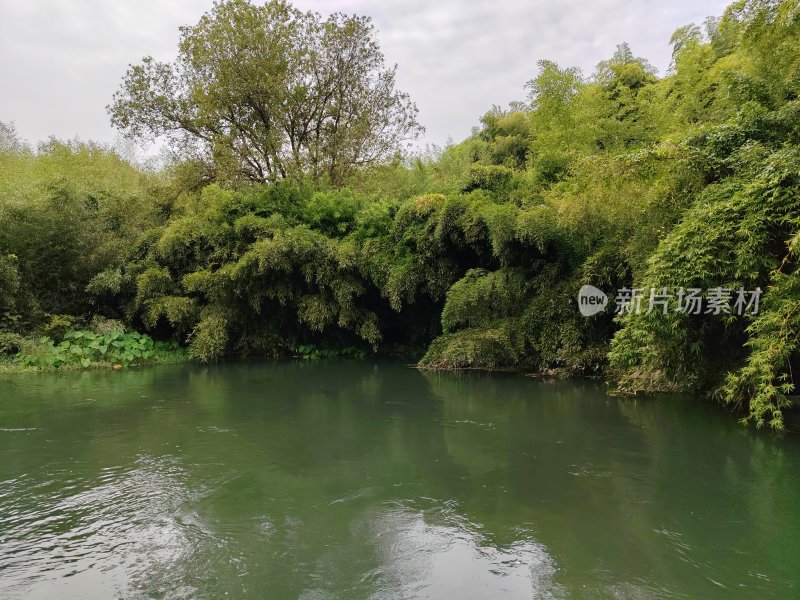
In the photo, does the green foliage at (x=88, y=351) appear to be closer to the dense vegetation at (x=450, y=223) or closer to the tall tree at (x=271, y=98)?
the dense vegetation at (x=450, y=223)

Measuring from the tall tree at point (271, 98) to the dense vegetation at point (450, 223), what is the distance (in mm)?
63

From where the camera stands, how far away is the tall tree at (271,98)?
558 inches

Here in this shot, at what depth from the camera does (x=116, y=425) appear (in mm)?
6832

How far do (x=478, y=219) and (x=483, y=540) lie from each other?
8.07 metres

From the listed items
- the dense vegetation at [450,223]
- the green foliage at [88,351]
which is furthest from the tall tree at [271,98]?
the green foliage at [88,351]

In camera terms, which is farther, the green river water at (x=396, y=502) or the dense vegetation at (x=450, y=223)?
the dense vegetation at (x=450, y=223)

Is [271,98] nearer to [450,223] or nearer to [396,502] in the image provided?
[450,223]

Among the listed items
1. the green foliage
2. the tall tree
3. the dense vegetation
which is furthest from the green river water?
the tall tree

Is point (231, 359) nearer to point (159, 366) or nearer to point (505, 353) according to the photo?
point (159, 366)

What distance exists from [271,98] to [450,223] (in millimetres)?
6172

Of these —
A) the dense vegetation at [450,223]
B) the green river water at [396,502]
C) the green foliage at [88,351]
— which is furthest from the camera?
the green foliage at [88,351]

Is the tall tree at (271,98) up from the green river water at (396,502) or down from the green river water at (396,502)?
up

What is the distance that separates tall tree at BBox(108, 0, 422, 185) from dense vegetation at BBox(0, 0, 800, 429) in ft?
0.21

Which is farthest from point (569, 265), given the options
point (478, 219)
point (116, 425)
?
point (116, 425)
